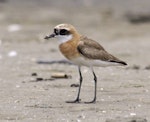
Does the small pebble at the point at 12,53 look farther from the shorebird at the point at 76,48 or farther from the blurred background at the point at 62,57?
the shorebird at the point at 76,48

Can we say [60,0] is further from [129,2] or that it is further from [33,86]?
[33,86]

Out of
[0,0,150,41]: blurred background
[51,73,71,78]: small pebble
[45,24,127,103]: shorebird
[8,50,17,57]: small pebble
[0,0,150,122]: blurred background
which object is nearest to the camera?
[0,0,150,122]: blurred background

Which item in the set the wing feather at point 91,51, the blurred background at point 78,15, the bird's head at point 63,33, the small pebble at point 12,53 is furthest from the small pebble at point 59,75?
the blurred background at point 78,15

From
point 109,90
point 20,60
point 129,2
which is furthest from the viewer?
point 129,2

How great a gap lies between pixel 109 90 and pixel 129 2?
33.9ft

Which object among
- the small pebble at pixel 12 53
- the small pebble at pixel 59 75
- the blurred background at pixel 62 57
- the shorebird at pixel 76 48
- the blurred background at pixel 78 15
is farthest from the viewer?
the blurred background at pixel 78 15

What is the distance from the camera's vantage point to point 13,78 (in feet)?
37.1

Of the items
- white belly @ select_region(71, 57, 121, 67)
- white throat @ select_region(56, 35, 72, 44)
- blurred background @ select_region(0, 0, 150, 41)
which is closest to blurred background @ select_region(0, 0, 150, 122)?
blurred background @ select_region(0, 0, 150, 41)

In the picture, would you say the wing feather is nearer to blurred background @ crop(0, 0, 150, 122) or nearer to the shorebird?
the shorebird

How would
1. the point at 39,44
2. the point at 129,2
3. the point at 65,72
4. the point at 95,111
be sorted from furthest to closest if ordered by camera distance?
the point at 129,2 → the point at 39,44 → the point at 65,72 → the point at 95,111

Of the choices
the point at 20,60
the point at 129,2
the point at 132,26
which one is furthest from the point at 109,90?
the point at 129,2

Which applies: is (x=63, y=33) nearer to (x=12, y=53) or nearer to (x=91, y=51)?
(x=91, y=51)

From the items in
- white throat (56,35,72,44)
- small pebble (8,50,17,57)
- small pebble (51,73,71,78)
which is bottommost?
small pebble (8,50,17,57)

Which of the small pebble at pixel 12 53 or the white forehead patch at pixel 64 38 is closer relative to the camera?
the white forehead patch at pixel 64 38
